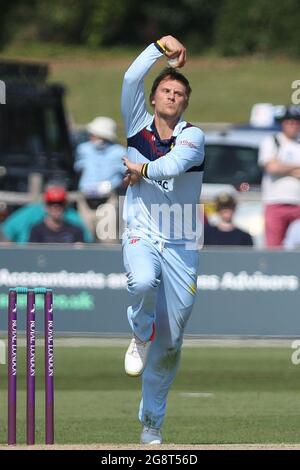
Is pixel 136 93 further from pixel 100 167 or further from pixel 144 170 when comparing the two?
pixel 100 167

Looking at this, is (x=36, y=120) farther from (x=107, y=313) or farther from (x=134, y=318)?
(x=134, y=318)

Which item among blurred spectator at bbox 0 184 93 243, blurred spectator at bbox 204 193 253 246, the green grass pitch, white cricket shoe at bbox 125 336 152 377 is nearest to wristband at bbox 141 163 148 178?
white cricket shoe at bbox 125 336 152 377

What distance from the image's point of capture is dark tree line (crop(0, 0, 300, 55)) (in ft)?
142

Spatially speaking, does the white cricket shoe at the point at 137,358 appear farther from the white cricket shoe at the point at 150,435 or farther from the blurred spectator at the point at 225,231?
the blurred spectator at the point at 225,231

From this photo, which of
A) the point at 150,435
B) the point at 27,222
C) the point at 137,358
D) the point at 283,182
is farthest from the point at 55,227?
the point at 137,358

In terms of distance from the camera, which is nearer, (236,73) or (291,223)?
(291,223)

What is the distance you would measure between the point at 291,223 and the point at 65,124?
5.69 meters

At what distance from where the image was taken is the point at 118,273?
1526 centimetres

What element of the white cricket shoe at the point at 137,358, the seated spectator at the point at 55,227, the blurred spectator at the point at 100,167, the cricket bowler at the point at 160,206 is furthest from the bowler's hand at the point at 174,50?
the blurred spectator at the point at 100,167

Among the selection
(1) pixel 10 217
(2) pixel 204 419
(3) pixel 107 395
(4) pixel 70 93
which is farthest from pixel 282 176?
(4) pixel 70 93

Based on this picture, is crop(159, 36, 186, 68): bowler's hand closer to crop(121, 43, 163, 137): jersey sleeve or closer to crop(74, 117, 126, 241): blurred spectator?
crop(121, 43, 163, 137): jersey sleeve

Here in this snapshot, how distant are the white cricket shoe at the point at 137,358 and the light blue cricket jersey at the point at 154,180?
0.67 m

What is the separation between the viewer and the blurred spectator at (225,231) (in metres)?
16.4

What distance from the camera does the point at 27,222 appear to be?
17.1 meters
